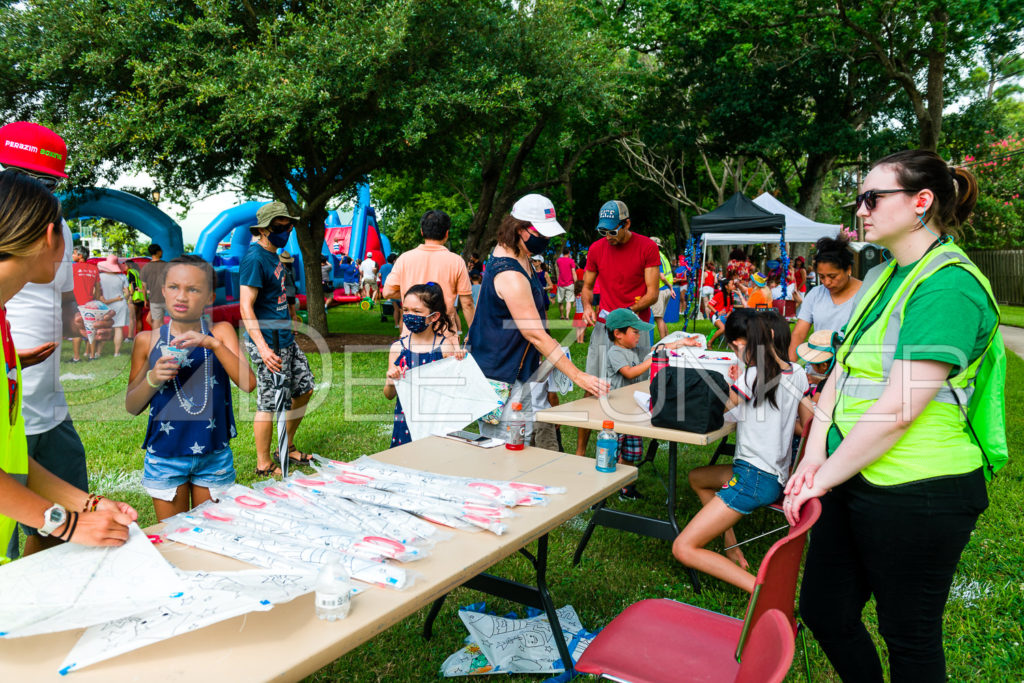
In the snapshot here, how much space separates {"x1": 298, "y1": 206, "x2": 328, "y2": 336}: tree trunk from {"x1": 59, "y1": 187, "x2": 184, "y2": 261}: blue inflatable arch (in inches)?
105

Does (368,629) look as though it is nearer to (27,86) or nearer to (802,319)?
(802,319)

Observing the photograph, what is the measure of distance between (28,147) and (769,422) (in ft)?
10.8

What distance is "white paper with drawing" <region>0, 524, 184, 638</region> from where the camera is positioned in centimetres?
129

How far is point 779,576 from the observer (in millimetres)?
1604

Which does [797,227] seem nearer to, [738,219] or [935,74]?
[738,219]

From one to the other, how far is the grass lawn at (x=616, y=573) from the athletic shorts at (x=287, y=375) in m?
0.63

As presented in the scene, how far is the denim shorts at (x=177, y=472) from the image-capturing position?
279cm

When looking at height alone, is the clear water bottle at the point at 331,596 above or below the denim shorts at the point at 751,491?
above

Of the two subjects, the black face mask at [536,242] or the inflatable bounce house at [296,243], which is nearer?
the black face mask at [536,242]

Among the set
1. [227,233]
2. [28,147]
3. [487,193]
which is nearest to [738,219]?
[487,193]

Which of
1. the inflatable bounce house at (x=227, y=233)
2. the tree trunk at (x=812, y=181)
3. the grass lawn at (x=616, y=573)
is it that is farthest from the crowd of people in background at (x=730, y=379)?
the tree trunk at (x=812, y=181)

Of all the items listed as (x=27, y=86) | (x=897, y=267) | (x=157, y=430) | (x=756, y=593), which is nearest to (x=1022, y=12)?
(x=897, y=267)

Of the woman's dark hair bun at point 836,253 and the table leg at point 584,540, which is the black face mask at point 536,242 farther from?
the woman's dark hair bun at point 836,253

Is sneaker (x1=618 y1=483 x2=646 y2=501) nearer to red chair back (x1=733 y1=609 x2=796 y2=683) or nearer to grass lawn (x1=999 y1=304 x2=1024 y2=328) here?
red chair back (x1=733 y1=609 x2=796 y2=683)
